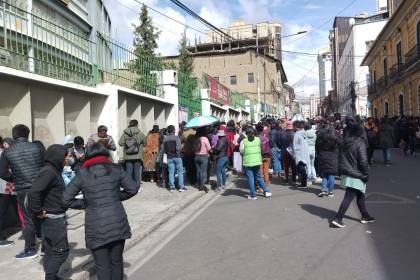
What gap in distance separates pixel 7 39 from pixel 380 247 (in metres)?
6.65

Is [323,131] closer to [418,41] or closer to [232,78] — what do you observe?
[418,41]

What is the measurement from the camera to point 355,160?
7.00 metres

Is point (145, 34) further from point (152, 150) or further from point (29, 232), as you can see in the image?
point (29, 232)

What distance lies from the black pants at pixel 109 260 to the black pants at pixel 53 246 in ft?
2.34

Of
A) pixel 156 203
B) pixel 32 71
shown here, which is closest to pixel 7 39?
pixel 32 71

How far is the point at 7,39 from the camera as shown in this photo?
7.32 m

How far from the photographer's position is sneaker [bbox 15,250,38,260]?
18.3 feet

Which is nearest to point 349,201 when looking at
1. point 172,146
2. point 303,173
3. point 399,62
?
point 303,173

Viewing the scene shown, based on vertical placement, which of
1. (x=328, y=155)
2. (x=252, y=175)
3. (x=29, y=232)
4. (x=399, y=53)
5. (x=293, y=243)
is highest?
(x=399, y=53)

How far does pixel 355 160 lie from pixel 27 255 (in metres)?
5.04

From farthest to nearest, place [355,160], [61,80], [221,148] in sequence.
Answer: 1. [221,148]
2. [61,80]
3. [355,160]

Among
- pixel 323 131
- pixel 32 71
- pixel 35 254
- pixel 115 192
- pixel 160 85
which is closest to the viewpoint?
pixel 115 192

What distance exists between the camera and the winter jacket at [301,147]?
10.7 metres

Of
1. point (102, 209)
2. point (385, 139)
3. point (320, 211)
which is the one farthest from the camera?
point (385, 139)
